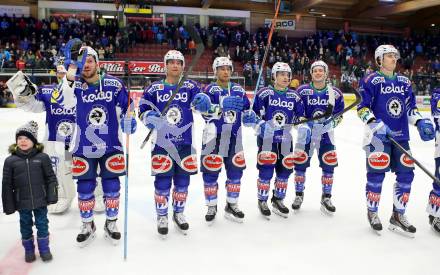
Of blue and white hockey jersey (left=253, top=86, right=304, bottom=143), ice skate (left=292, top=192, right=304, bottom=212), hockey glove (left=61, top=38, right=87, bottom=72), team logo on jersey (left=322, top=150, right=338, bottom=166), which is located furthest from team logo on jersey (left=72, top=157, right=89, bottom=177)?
team logo on jersey (left=322, top=150, right=338, bottom=166)

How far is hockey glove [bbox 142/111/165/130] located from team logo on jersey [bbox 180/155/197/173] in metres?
0.42

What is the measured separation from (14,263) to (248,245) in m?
1.93

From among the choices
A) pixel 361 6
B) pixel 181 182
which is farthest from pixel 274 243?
pixel 361 6

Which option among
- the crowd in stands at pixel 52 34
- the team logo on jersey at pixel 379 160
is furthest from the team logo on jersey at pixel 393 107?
the crowd in stands at pixel 52 34

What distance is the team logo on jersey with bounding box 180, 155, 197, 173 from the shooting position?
3498 millimetres

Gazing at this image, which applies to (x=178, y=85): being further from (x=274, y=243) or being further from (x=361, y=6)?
(x=361, y=6)

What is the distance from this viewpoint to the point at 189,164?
351 centimetres

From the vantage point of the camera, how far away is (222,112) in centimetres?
370

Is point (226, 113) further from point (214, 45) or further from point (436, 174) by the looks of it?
point (214, 45)

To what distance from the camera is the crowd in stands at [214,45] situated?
48.4 ft

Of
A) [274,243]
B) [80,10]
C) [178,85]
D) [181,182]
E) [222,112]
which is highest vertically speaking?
[80,10]

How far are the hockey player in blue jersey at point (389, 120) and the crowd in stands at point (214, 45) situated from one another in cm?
1035

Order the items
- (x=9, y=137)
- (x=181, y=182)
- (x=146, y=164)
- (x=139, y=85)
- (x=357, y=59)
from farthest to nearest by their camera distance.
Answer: (x=357, y=59)
(x=139, y=85)
(x=9, y=137)
(x=146, y=164)
(x=181, y=182)

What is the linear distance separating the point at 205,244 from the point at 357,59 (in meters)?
18.5
